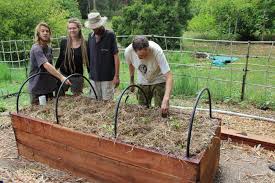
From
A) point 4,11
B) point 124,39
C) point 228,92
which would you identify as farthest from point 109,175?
point 124,39

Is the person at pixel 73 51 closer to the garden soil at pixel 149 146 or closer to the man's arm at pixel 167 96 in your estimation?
the garden soil at pixel 149 146

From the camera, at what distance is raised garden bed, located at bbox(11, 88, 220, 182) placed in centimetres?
283

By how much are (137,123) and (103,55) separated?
3.80 ft

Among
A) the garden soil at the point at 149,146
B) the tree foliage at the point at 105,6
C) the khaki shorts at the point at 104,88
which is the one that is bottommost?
the garden soil at the point at 149,146

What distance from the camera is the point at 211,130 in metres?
3.15

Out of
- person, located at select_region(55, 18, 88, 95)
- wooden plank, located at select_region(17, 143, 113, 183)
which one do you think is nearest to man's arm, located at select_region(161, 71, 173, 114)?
wooden plank, located at select_region(17, 143, 113, 183)

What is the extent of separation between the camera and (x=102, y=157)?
10.5 feet

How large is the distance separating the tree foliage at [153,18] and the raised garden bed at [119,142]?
12374 mm

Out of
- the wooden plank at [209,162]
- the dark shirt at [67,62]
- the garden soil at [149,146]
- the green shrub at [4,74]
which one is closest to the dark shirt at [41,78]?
the dark shirt at [67,62]

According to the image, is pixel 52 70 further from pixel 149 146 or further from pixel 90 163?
pixel 149 146

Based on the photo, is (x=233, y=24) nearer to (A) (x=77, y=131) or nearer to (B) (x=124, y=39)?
(B) (x=124, y=39)

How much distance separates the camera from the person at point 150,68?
10.9ft

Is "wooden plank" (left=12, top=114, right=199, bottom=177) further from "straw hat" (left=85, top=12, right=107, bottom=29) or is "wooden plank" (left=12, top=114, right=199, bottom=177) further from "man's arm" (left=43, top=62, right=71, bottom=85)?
"straw hat" (left=85, top=12, right=107, bottom=29)

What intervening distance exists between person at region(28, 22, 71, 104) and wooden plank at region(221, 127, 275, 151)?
6.97 ft
